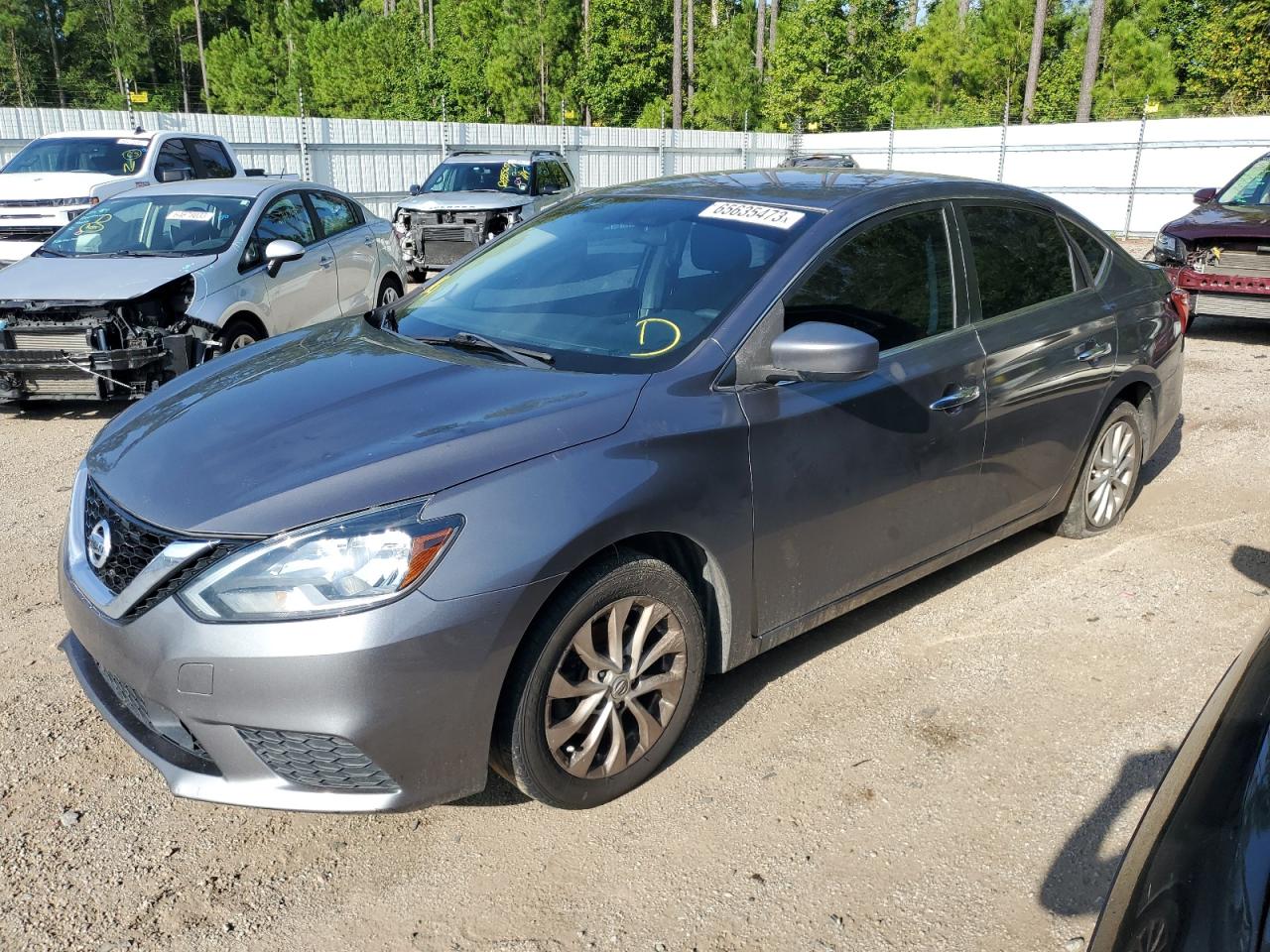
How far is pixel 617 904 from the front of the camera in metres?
2.65

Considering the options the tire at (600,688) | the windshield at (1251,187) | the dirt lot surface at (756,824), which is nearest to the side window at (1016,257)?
the dirt lot surface at (756,824)

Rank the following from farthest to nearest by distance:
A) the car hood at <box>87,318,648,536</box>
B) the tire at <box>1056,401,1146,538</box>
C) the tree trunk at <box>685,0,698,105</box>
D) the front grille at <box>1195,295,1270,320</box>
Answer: the tree trunk at <box>685,0,698,105</box>, the front grille at <box>1195,295,1270,320</box>, the tire at <box>1056,401,1146,538</box>, the car hood at <box>87,318,648,536</box>

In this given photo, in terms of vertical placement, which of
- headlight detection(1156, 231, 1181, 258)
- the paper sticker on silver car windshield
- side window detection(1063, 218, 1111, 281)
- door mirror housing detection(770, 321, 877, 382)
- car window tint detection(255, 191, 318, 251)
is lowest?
headlight detection(1156, 231, 1181, 258)

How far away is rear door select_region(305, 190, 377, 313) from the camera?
9.10 m

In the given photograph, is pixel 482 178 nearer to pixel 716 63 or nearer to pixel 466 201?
pixel 466 201

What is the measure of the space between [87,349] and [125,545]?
5002 millimetres

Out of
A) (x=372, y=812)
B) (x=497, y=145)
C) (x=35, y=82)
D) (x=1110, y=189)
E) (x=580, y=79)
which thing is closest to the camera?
(x=372, y=812)

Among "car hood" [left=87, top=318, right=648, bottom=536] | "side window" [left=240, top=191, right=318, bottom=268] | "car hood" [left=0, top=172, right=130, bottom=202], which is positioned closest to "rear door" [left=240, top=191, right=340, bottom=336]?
"side window" [left=240, top=191, right=318, bottom=268]

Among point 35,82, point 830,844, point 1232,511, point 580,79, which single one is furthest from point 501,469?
point 35,82

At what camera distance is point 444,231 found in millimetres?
14070

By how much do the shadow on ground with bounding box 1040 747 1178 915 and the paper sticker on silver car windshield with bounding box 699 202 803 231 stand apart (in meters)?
1.98

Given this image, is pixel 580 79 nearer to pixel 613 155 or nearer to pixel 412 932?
pixel 613 155

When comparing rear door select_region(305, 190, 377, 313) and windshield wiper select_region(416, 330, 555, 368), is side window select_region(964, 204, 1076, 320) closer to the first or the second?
windshield wiper select_region(416, 330, 555, 368)

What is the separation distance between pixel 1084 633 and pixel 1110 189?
2162cm
